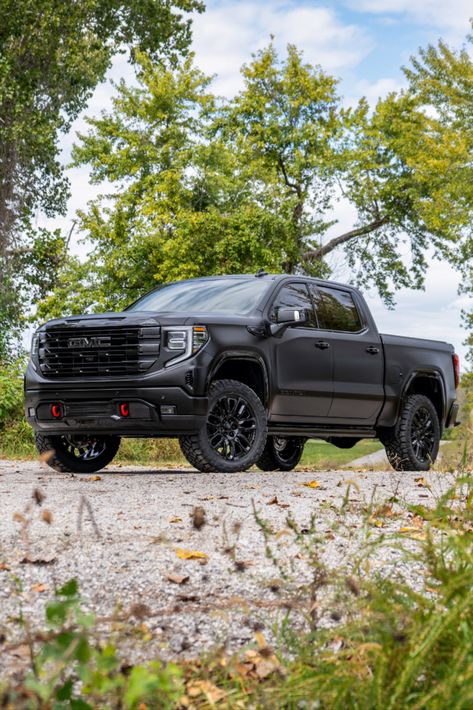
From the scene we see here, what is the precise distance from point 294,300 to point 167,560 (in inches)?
257

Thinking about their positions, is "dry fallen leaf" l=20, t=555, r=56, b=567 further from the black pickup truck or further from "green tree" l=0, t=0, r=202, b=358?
"green tree" l=0, t=0, r=202, b=358

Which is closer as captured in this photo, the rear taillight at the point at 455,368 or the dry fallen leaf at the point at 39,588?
the dry fallen leaf at the point at 39,588

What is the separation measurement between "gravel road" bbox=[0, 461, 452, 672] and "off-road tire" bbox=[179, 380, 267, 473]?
203cm

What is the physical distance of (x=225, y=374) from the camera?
9867mm

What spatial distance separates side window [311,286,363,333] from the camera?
1099 cm

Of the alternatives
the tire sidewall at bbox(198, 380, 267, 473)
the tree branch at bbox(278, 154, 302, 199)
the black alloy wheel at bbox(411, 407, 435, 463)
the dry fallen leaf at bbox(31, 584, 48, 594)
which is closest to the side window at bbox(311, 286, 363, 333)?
the black alloy wheel at bbox(411, 407, 435, 463)

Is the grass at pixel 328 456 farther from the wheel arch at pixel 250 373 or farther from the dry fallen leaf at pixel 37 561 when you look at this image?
the dry fallen leaf at pixel 37 561

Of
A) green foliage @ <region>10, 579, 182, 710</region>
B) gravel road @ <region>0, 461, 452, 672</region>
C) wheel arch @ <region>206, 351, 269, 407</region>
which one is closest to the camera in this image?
green foliage @ <region>10, 579, 182, 710</region>

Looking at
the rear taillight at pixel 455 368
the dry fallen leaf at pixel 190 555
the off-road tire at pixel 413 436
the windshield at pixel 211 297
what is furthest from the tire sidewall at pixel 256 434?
the dry fallen leaf at pixel 190 555

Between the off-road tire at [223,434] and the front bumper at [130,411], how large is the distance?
0.51ft

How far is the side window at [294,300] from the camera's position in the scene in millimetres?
10297

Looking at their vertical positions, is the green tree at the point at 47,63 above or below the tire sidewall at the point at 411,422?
above

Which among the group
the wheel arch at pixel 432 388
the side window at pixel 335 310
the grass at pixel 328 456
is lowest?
the grass at pixel 328 456

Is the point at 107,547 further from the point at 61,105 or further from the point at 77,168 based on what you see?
the point at 77,168
